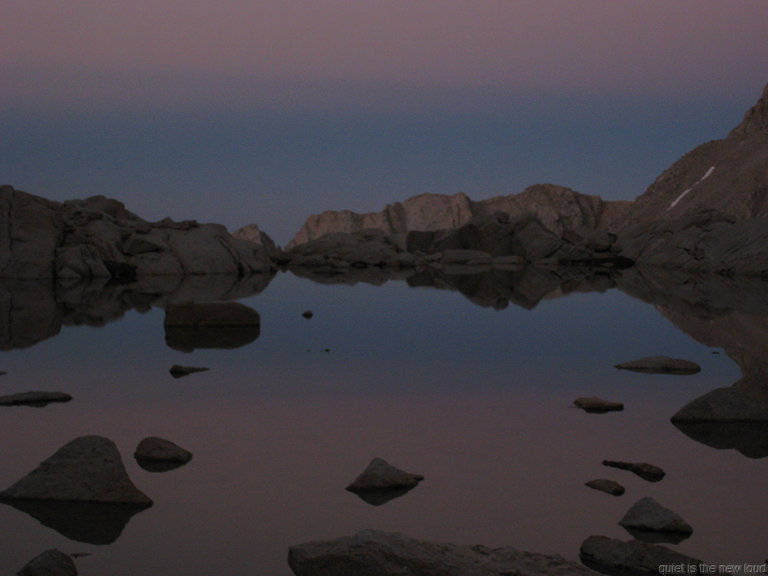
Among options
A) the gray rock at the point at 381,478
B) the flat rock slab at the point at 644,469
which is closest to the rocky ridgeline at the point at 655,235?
the flat rock slab at the point at 644,469

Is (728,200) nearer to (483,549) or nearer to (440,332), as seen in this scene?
(440,332)

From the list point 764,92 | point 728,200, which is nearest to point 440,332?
point 728,200

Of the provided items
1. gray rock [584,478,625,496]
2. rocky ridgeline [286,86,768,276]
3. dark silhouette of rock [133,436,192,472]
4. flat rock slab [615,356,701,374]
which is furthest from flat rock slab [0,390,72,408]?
rocky ridgeline [286,86,768,276]

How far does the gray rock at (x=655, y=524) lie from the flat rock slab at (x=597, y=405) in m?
2.75

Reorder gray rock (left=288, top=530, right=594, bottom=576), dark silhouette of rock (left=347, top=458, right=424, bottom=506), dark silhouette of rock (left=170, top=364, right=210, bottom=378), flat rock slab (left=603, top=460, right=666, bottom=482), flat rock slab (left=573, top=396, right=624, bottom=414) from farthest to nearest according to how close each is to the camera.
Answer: dark silhouette of rock (left=170, top=364, right=210, bottom=378), flat rock slab (left=573, top=396, right=624, bottom=414), flat rock slab (left=603, top=460, right=666, bottom=482), dark silhouette of rock (left=347, top=458, right=424, bottom=506), gray rock (left=288, top=530, right=594, bottom=576)

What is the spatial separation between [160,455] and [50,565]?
1764mm

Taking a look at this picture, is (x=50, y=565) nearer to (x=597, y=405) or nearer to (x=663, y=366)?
(x=597, y=405)

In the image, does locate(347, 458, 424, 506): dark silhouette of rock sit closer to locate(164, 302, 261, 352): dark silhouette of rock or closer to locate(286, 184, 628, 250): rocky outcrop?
locate(164, 302, 261, 352): dark silhouette of rock

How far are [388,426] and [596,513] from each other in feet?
7.12

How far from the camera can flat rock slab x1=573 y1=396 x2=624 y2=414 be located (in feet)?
22.6

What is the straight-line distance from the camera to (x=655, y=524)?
4.00 meters

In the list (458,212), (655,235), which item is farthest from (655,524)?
(458,212)

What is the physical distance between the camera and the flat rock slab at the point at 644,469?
4.90 meters

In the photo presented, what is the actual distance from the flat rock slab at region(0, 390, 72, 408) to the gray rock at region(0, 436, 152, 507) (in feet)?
8.39
